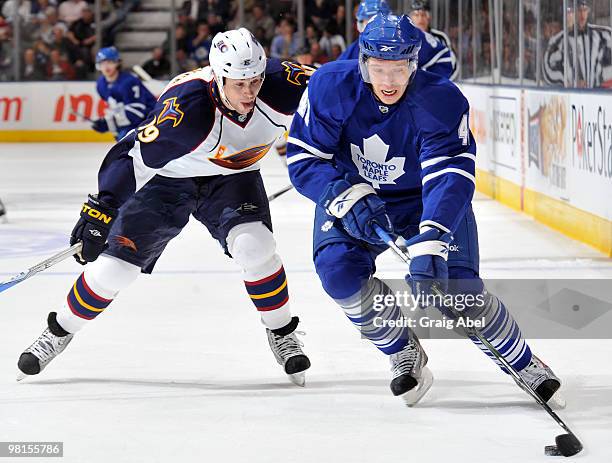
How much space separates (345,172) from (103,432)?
963 mm

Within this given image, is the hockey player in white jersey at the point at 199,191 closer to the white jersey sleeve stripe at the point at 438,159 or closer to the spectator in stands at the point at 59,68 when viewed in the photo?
the white jersey sleeve stripe at the point at 438,159

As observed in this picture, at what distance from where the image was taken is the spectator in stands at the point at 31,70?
611 inches

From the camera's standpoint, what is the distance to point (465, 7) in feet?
35.1

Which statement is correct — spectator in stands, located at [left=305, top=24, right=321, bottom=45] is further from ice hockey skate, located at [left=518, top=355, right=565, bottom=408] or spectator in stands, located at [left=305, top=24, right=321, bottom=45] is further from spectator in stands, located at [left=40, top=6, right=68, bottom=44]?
ice hockey skate, located at [left=518, top=355, right=565, bottom=408]

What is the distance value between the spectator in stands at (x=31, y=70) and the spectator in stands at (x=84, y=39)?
1.53 feet

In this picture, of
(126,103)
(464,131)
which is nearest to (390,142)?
(464,131)

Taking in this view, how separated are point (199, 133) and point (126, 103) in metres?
6.57

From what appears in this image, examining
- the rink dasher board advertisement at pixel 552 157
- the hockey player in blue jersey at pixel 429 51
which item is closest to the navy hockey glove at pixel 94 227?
the hockey player in blue jersey at pixel 429 51

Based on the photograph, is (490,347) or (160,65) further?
(160,65)

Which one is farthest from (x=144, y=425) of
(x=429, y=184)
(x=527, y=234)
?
(x=527, y=234)

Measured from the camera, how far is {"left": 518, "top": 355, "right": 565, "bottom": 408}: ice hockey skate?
3291 mm

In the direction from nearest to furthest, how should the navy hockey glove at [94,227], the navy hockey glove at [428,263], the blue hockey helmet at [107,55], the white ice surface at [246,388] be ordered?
the white ice surface at [246,388] < the navy hockey glove at [428,263] < the navy hockey glove at [94,227] < the blue hockey helmet at [107,55]

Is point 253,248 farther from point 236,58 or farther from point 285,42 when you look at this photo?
point 285,42

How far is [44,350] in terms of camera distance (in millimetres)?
3756
